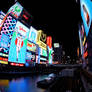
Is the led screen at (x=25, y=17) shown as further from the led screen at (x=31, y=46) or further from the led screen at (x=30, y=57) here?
the led screen at (x=30, y=57)

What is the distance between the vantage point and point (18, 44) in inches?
1340

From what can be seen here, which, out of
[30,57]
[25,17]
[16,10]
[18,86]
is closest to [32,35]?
[25,17]

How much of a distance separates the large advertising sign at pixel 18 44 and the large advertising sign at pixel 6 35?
1.26 m

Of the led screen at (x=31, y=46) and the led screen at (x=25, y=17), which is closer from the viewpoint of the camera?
the led screen at (x=25, y=17)

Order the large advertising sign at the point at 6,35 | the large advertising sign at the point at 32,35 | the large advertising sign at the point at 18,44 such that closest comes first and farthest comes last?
the large advertising sign at the point at 6,35 → the large advertising sign at the point at 18,44 → the large advertising sign at the point at 32,35

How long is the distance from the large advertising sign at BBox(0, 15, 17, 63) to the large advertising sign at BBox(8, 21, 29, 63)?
4.13 ft

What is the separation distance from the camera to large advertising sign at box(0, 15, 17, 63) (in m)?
28.1

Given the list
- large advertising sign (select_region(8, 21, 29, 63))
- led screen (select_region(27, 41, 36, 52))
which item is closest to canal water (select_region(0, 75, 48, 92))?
large advertising sign (select_region(8, 21, 29, 63))

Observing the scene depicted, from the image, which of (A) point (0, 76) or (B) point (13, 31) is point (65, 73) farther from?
(B) point (13, 31)

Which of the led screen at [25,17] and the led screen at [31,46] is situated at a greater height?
the led screen at [25,17]

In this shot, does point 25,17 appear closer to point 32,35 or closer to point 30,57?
point 32,35

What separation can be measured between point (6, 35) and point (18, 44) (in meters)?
5.42

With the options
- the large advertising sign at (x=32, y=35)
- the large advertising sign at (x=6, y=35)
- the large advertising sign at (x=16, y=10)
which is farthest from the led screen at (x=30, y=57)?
the large advertising sign at (x=16, y=10)

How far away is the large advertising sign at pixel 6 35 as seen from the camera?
92.2 ft
